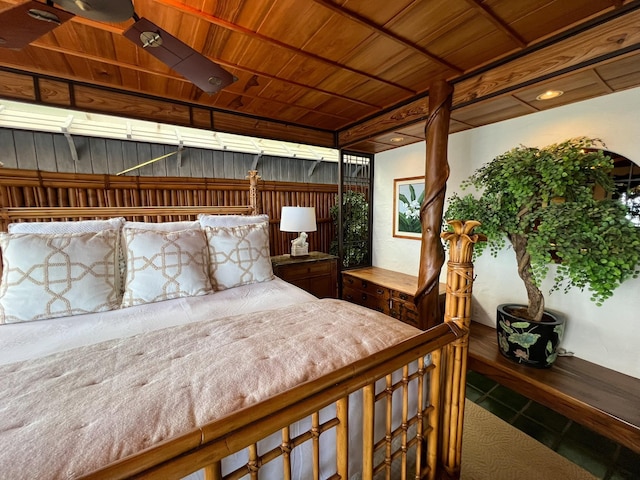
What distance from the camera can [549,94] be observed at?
1794mm

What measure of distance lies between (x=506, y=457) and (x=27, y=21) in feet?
9.79

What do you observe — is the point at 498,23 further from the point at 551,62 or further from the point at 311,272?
the point at 311,272

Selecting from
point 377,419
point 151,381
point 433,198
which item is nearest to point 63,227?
point 151,381

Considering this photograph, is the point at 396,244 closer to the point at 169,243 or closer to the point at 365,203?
the point at 365,203

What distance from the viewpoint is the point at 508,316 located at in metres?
1.93

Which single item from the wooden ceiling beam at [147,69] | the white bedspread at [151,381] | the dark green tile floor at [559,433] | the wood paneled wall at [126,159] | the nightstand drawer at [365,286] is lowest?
the dark green tile floor at [559,433]

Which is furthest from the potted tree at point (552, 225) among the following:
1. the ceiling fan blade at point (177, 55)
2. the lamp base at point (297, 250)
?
the ceiling fan blade at point (177, 55)

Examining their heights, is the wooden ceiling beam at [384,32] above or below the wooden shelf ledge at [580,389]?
above

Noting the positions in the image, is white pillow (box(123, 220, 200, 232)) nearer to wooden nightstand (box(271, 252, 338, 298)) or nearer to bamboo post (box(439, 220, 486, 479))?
wooden nightstand (box(271, 252, 338, 298))

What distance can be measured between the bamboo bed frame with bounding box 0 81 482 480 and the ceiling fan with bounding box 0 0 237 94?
4.25ft

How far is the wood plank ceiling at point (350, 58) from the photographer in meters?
1.32

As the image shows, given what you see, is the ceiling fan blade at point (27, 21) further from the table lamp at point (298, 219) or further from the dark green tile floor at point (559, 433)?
the dark green tile floor at point (559, 433)

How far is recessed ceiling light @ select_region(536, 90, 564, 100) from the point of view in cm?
175

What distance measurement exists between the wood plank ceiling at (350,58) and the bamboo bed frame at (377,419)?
121cm
